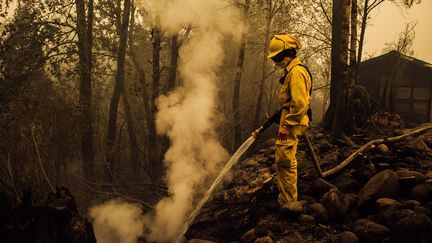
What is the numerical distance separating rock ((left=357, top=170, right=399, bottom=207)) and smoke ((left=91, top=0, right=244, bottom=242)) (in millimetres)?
3160

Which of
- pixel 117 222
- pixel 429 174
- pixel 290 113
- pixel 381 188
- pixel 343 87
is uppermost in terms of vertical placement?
pixel 343 87

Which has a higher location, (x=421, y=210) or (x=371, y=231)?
(x=421, y=210)

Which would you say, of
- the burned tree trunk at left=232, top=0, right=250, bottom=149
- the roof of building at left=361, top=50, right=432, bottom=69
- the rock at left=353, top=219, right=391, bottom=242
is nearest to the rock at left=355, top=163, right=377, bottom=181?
the rock at left=353, top=219, right=391, bottom=242

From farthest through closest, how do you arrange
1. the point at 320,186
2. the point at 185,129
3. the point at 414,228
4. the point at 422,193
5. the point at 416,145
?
1. the point at 185,129
2. the point at 416,145
3. the point at 320,186
4. the point at 422,193
5. the point at 414,228

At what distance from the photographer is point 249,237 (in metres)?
3.71

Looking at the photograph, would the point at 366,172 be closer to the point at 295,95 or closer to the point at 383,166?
the point at 383,166

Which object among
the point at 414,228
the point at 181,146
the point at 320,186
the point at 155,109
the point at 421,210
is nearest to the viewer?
the point at 414,228

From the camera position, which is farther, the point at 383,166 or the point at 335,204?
the point at 383,166

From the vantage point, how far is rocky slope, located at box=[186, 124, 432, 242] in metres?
3.31

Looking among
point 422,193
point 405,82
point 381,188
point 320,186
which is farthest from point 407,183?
point 405,82

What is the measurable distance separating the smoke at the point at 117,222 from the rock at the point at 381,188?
13.1ft

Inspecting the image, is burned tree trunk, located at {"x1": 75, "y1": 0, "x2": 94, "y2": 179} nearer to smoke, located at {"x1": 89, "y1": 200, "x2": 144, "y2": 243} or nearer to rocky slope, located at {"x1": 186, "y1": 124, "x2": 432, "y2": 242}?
smoke, located at {"x1": 89, "y1": 200, "x2": 144, "y2": 243}

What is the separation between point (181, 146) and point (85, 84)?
5366mm

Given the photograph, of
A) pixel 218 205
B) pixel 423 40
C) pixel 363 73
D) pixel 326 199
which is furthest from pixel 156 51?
pixel 423 40
